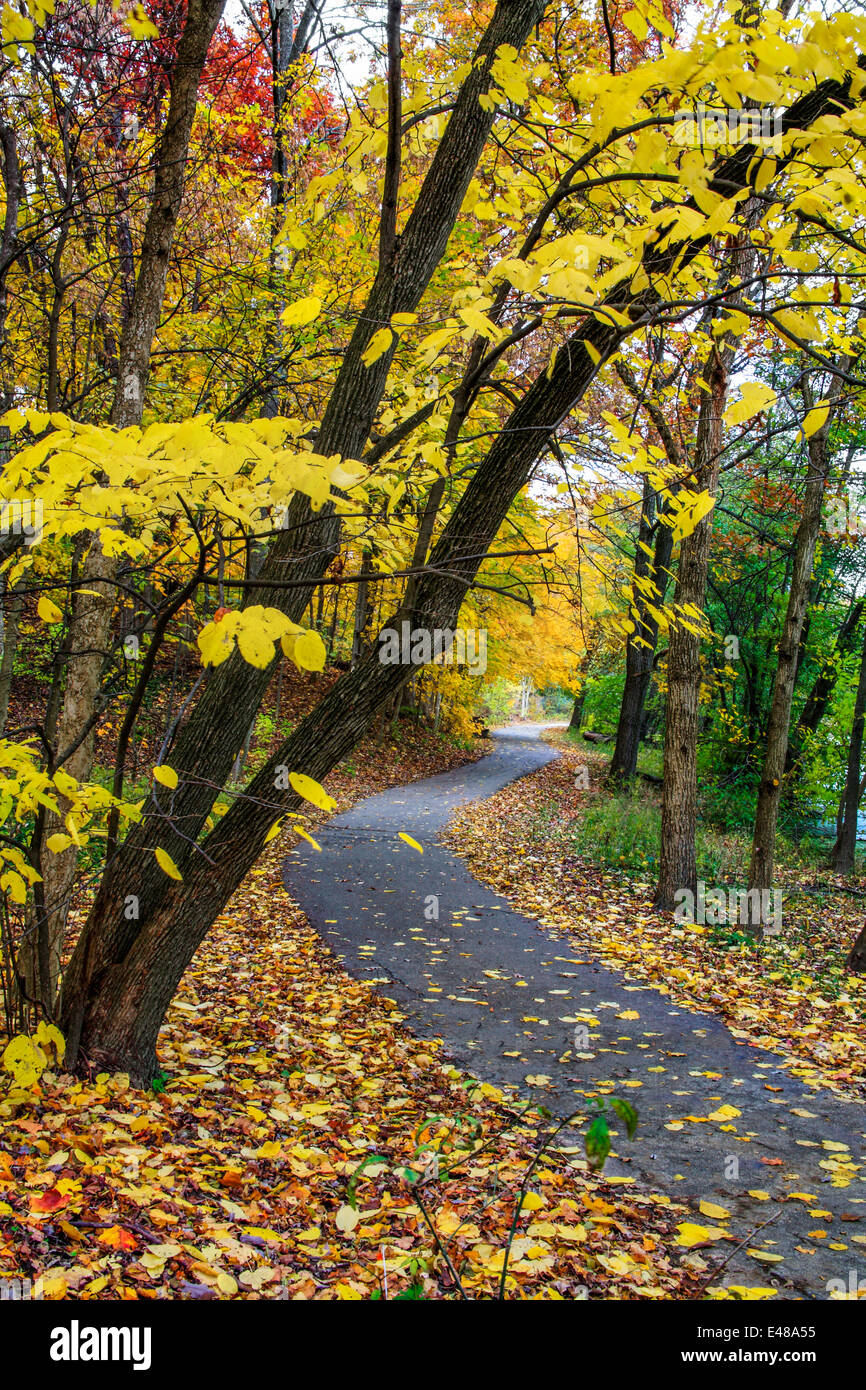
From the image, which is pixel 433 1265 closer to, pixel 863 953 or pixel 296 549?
pixel 296 549

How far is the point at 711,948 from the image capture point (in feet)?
24.1

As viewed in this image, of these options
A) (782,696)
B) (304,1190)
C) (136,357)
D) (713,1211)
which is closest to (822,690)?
(782,696)

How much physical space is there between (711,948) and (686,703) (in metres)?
2.45

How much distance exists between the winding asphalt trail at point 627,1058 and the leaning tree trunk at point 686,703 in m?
1.24

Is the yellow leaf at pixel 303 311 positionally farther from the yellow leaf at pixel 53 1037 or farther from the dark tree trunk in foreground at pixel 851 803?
the dark tree trunk in foreground at pixel 851 803

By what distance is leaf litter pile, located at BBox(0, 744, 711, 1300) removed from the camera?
236 centimetres

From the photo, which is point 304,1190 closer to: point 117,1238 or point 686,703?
point 117,1238

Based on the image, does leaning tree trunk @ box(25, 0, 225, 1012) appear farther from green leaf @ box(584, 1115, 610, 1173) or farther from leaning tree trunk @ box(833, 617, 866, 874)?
leaning tree trunk @ box(833, 617, 866, 874)

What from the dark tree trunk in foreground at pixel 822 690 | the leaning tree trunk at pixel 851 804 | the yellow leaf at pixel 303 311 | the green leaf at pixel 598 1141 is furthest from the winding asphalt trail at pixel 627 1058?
the dark tree trunk in foreground at pixel 822 690

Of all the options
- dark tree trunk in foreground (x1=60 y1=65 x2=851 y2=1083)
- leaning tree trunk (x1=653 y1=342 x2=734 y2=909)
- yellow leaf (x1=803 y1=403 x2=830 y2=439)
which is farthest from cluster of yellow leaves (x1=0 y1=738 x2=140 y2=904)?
leaning tree trunk (x1=653 y1=342 x2=734 y2=909)

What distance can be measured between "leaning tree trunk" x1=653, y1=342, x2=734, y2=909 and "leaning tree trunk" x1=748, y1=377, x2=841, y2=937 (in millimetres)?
733

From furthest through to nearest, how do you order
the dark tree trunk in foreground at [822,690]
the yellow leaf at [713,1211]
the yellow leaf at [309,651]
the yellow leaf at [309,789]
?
the dark tree trunk in foreground at [822,690], the yellow leaf at [713,1211], the yellow leaf at [309,789], the yellow leaf at [309,651]

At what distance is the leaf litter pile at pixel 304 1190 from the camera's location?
2357 mm

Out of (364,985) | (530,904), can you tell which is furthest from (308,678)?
(364,985)
